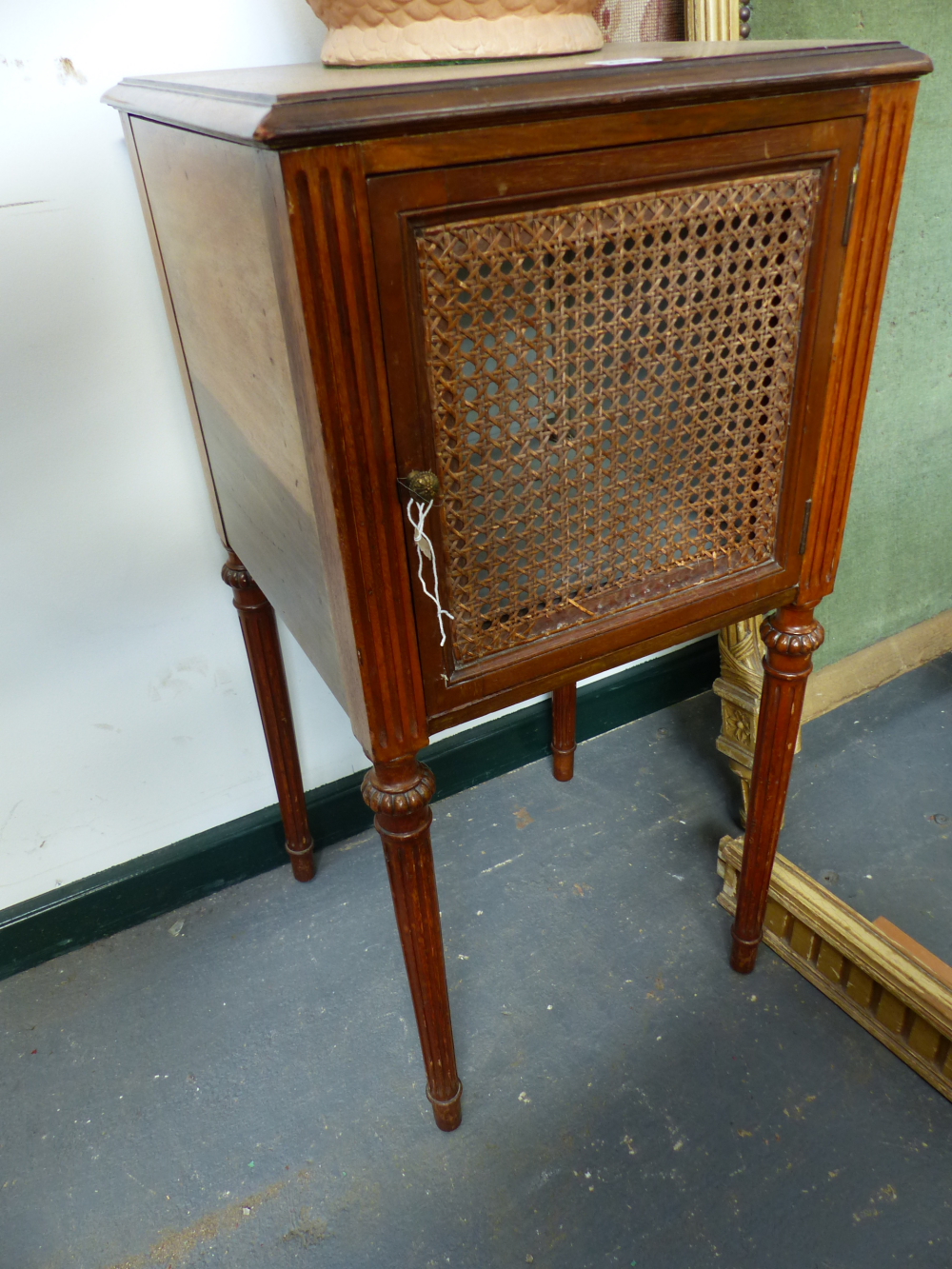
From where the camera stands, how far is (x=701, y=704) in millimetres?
1842

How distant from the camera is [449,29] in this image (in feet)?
2.62

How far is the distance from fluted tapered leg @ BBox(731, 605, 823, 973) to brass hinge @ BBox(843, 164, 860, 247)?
15.0 inches

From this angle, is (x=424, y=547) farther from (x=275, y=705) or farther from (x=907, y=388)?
(x=907, y=388)

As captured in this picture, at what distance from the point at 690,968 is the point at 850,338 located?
854 millimetres

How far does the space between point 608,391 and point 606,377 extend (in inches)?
1.6

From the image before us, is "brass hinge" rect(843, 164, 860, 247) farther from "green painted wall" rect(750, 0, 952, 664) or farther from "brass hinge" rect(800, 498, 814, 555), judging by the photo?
"green painted wall" rect(750, 0, 952, 664)

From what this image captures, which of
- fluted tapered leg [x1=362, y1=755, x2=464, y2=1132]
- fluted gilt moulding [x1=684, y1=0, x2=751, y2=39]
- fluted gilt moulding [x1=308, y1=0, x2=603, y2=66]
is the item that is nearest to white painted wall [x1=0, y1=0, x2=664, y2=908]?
fluted gilt moulding [x1=308, y1=0, x2=603, y2=66]

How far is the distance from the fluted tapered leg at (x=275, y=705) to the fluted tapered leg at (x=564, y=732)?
1.46 ft

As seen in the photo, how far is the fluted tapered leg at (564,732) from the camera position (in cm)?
162

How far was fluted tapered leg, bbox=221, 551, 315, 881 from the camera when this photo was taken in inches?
50.3

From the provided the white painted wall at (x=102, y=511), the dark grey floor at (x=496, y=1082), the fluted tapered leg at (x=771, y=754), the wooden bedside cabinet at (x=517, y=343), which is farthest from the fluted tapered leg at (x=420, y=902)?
the white painted wall at (x=102, y=511)

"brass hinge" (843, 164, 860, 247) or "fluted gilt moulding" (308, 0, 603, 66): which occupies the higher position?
"fluted gilt moulding" (308, 0, 603, 66)

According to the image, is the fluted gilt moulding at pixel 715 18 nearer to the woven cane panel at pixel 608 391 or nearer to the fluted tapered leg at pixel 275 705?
the woven cane panel at pixel 608 391

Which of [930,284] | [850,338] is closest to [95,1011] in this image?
[850,338]
